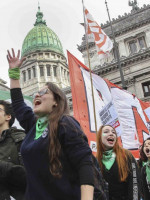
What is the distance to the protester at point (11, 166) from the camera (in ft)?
8.87

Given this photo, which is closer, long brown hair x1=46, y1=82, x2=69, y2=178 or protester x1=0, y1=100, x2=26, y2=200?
long brown hair x1=46, y1=82, x2=69, y2=178

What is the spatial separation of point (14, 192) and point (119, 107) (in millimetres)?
7366

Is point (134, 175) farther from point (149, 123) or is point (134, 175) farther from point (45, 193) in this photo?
point (149, 123)

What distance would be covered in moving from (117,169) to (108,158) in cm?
27

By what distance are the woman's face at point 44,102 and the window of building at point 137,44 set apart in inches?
1075

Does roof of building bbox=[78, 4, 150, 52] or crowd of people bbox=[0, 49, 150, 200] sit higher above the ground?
roof of building bbox=[78, 4, 150, 52]

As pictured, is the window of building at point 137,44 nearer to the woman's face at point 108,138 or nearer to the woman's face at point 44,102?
the woman's face at point 108,138

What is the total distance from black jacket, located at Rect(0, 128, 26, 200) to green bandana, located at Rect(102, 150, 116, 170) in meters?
1.80

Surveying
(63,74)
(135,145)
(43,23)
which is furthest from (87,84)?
(43,23)

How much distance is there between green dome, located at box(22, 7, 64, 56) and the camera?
60.6 m

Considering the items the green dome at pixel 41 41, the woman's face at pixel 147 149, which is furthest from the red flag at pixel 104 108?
the green dome at pixel 41 41

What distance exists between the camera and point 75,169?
201cm

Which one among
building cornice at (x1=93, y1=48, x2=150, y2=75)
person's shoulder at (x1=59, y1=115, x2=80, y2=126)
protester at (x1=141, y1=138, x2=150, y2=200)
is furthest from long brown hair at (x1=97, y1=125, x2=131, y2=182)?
building cornice at (x1=93, y1=48, x2=150, y2=75)

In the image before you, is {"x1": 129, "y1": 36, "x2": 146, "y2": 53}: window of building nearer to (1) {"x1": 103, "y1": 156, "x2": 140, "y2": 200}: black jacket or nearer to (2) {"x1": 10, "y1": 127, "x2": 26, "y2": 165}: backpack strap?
(1) {"x1": 103, "y1": 156, "x2": 140, "y2": 200}: black jacket
